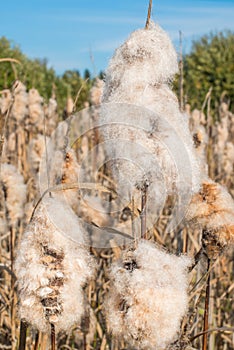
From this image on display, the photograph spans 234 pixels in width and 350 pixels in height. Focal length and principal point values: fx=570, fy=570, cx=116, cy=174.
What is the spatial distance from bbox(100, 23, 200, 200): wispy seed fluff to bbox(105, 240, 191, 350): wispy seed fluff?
0.17 m

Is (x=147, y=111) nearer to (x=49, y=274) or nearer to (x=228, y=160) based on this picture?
(x=49, y=274)

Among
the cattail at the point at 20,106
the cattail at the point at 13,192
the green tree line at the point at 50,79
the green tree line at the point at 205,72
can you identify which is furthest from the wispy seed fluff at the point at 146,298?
the green tree line at the point at 205,72

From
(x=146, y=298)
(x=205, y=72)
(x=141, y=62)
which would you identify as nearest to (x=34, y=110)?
→ (x=141, y=62)

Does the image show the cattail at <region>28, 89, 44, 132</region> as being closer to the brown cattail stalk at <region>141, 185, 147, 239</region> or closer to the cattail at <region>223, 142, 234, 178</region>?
the cattail at <region>223, 142, 234, 178</region>

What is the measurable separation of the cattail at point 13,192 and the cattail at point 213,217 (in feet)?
3.06

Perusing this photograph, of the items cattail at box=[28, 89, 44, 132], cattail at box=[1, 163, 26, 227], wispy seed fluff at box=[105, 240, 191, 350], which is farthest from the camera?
cattail at box=[28, 89, 44, 132]

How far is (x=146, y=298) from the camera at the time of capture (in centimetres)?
98

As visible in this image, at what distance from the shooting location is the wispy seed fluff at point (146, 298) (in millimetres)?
983

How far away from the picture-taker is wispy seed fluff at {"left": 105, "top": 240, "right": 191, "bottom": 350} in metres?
0.98

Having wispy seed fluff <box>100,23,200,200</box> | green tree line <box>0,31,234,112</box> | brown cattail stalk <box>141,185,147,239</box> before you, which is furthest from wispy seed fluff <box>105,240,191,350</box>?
green tree line <box>0,31,234,112</box>

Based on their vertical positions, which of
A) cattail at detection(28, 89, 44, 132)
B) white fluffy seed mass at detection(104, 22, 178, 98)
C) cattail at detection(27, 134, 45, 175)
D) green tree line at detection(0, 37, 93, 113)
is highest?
green tree line at detection(0, 37, 93, 113)

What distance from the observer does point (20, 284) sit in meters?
1.08

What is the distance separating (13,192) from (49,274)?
114cm

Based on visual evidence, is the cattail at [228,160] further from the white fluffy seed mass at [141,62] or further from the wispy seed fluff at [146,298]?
the wispy seed fluff at [146,298]
